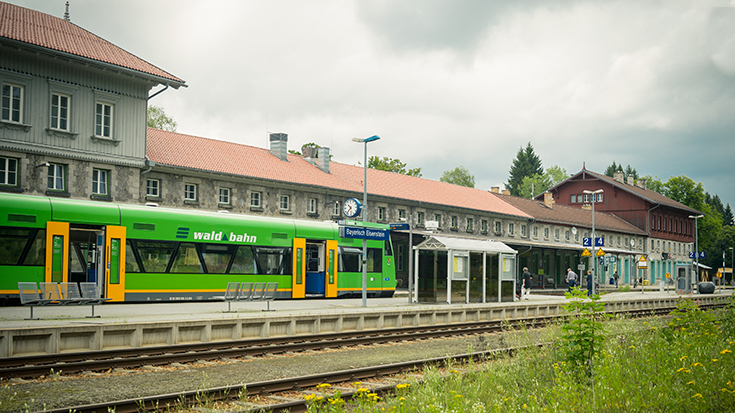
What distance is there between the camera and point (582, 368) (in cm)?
871

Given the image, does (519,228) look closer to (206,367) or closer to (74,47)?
(74,47)

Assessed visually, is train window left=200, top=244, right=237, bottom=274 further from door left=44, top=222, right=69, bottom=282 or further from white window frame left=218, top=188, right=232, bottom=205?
white window frame left=218, top=188, right=232, bottom=205

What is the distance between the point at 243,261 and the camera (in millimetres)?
23453

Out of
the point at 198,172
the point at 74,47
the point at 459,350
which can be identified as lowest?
the point at 459,350

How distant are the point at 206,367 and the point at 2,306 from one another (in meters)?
10.6

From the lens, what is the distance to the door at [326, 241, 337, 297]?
2638 cm

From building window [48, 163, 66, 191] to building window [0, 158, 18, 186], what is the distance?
4.36 ft

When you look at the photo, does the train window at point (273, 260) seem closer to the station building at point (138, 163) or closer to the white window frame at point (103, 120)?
the station building at point (138, 163)

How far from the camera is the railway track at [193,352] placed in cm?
1052

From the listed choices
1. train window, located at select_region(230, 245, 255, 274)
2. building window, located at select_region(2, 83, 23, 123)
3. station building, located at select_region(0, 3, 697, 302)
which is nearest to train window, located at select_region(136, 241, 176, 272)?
station building, located at select_region(0, 3, 697, 302)

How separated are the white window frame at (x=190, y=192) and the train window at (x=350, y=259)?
10251mm

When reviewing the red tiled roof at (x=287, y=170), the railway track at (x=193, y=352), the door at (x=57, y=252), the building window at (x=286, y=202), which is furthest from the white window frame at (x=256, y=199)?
the railway track at (x=193, y=352)

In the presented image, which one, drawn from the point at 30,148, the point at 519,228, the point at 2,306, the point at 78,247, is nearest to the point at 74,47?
the point at 30,148

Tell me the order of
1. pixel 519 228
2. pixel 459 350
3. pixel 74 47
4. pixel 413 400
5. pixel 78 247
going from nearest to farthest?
pixel 413 400
pixel 459 350
pixel 78 247
pixel 74 47
pixel 519 228
